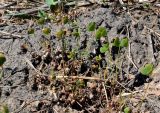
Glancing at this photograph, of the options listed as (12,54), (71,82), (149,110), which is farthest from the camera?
(12,54)

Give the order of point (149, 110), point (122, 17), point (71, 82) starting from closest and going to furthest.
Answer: point (149, 110), point (71, 82), point (122, 17)

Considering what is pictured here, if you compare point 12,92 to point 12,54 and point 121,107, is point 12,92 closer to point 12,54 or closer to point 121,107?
point 12,54

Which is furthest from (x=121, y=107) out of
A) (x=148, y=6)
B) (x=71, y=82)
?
(x=148, y=6)

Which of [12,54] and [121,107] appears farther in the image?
[12,54]

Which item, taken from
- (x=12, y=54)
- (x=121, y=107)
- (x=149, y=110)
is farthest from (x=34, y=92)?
(x=149, y=110)

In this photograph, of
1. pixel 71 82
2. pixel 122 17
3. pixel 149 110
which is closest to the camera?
pixel 149 110

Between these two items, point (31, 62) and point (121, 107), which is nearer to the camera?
point (121, 107)

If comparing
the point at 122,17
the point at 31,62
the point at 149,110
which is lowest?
the point at 149,110

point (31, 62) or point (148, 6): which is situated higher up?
point (148, 6)

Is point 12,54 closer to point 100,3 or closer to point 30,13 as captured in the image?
point 30,13
